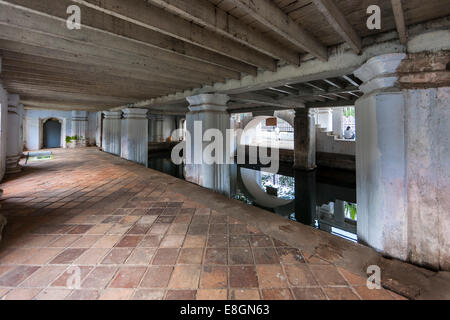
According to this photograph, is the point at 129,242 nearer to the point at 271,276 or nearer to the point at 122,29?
the point at 271,276

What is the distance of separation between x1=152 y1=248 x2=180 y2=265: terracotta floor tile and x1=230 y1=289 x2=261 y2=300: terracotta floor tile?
680 mm

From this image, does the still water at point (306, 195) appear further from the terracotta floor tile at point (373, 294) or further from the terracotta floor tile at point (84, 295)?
the terracotta floor tile at point (84, 295)

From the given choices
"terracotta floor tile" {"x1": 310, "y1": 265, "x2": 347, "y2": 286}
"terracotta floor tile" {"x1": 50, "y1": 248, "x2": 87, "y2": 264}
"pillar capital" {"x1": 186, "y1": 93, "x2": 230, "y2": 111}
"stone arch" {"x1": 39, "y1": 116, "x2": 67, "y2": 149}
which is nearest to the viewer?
"terracotta floor tile" {"x1": 310, "y1": 265, "x2": 347, "y2": 286}

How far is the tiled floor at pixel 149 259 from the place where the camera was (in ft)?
5.20

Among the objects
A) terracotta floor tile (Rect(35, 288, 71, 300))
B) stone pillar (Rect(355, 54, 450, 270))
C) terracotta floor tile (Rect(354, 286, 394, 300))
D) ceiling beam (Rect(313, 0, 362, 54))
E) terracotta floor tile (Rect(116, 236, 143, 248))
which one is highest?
ceiling beam (Rect(313, 0, 362, 54))

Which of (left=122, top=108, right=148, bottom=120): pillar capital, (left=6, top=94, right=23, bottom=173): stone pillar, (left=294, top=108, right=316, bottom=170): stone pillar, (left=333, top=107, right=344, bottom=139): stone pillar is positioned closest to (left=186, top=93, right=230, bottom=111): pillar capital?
(left=122, top=108, right=148, bottom=120): pillar capital

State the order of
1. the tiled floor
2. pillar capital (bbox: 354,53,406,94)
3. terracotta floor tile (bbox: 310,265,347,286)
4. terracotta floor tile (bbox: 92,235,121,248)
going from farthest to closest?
pillar capital (bbox: 354,53,406,94)
terracotta floor tile (bbox: 92,235,121,248)
terracotta floor tile (bbox: 310,265,347,286)
the tiled floor

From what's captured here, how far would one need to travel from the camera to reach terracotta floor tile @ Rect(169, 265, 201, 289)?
5.39ft

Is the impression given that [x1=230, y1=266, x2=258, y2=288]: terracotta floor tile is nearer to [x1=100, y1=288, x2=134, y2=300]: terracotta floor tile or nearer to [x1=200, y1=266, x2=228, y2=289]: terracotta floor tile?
[x1=200, y1=266, x2=228, y2=289]: terracotta floor tile

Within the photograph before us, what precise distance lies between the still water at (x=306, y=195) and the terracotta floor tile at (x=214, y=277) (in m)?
3.69

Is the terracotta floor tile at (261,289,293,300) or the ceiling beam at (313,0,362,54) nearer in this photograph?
the terracotta floor tile at (261,289,293,300)

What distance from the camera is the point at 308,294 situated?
5.10 feet

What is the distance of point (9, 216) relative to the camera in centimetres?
293
